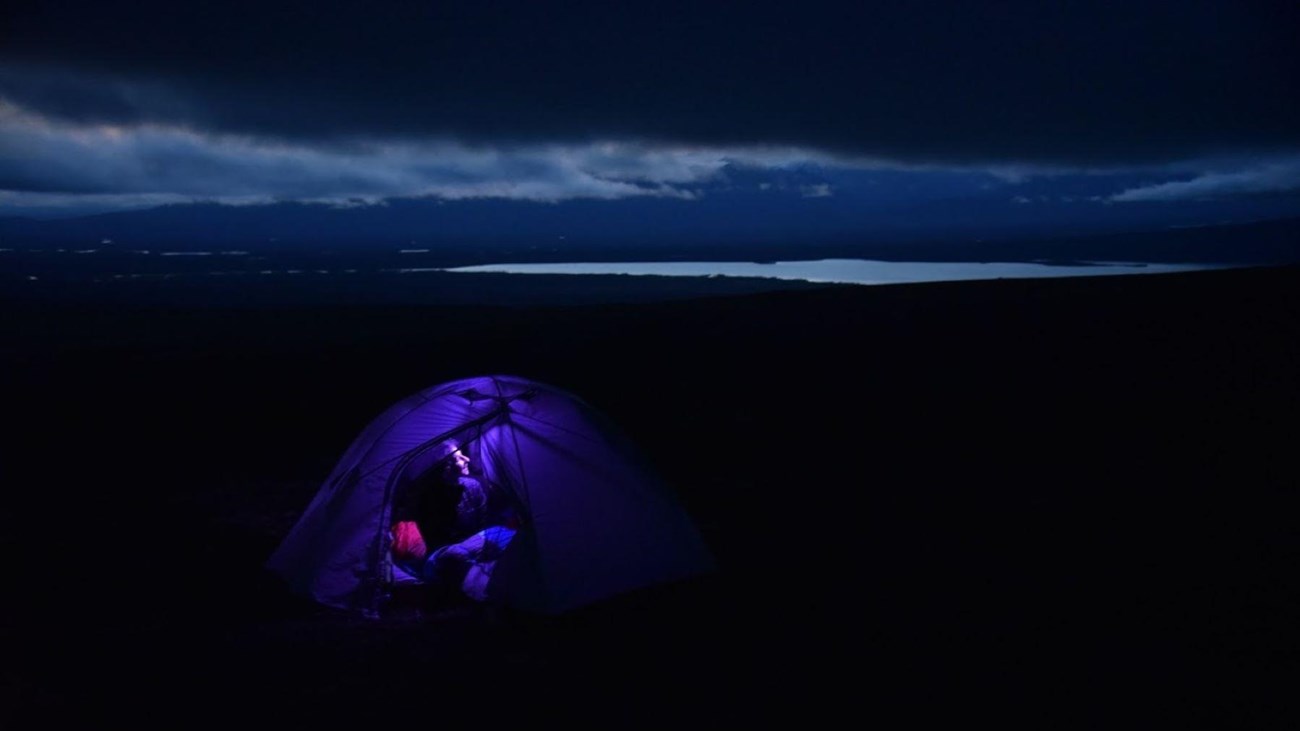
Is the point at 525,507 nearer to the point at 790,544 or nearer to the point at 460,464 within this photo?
the point at 460,464

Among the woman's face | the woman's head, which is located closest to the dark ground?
the woman's head

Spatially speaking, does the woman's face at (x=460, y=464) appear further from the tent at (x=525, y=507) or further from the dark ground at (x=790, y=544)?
the dark ground at (x=790, y=544)

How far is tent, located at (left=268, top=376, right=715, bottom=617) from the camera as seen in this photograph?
8.16 meters

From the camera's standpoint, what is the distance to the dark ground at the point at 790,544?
673 cm

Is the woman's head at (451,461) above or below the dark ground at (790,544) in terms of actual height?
above

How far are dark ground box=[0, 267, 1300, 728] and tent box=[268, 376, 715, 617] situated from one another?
0.32 m

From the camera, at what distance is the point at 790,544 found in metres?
10.2

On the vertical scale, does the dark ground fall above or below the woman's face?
below

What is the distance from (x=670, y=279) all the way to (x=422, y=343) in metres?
93.5

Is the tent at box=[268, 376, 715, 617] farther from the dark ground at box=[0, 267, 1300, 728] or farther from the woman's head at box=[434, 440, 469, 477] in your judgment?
the dark ground at box=[0, 267, 1300, 728]

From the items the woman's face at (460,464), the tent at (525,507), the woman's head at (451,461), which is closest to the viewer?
the tent at (525,507)

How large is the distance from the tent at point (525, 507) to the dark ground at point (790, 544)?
325mm

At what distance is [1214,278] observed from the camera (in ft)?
106

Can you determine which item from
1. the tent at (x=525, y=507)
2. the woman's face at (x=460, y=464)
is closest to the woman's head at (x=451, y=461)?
the woman's face at (x=460, y=464)
